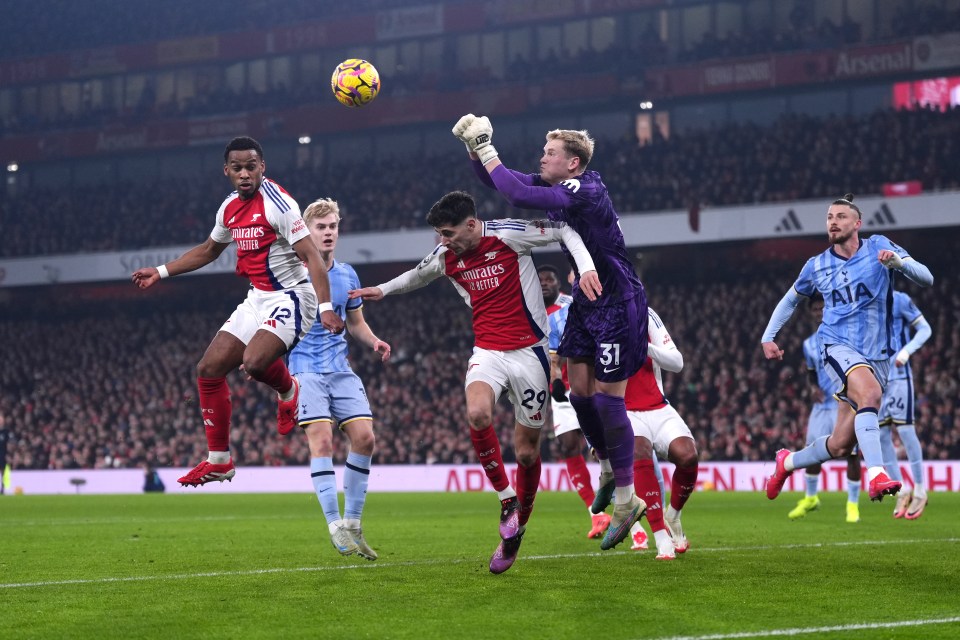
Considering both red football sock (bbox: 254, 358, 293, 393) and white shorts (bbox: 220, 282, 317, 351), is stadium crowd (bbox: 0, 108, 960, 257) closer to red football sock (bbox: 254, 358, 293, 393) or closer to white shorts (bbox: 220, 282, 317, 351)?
red football sock (bbox: 254, 358, 293, 393)

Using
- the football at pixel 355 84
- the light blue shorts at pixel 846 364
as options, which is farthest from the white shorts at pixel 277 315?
the light blue shorts at pixel 846 364

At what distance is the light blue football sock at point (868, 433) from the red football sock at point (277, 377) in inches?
167

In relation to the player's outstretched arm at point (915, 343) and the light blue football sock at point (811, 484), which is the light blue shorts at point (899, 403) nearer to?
the player's outstretched arm at point (915, 343)

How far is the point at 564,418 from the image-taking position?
12281mm

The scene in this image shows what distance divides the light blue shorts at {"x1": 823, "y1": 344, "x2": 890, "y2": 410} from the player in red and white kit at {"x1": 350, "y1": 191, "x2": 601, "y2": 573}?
2.71m

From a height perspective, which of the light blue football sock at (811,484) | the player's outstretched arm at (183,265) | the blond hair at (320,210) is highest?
the blond hair at (320,210)

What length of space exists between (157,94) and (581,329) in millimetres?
40162

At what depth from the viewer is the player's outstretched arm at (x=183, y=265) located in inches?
352

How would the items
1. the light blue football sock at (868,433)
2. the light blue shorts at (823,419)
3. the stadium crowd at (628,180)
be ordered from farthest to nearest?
the stadium crowd at (628,180), the light blue shorts at (823,419), the light blue football sock at (868,433)

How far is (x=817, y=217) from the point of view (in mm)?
29984

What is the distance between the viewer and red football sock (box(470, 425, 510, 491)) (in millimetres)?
8070

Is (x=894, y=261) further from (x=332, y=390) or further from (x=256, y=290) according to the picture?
(x=256, y=290)

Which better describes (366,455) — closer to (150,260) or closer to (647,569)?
(647,569)

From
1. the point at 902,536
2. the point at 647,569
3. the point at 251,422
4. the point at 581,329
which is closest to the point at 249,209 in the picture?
the point at 581,329
